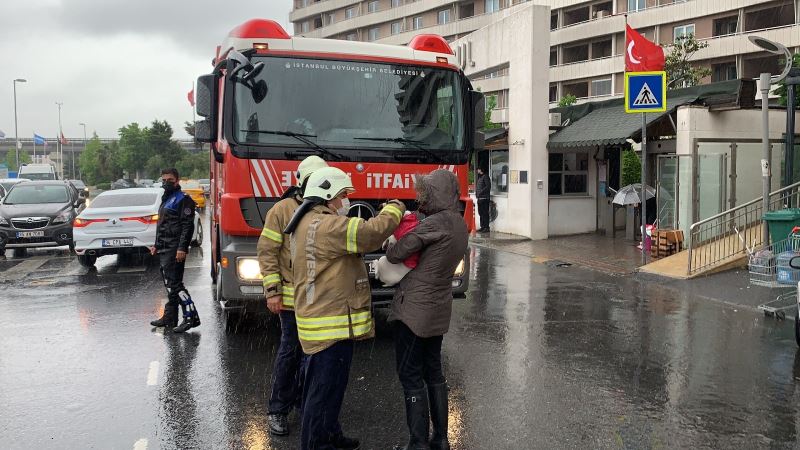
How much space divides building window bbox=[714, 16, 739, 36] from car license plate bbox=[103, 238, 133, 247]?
40.9 meters

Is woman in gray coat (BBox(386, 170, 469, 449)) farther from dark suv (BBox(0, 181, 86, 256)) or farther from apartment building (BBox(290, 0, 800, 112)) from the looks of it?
apartment building (BBox(290, 0, 800, 112))

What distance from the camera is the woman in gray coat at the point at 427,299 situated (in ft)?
13.9

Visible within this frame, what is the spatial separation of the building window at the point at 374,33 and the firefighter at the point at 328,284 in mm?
67951

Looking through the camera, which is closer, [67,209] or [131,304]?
[131,304]

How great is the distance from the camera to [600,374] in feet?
20.3

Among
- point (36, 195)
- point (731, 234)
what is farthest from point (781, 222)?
point (36, 195)

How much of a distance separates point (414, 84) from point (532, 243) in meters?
10.2

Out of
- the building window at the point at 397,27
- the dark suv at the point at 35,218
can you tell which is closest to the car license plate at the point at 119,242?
the dark suv at the point at 35,218

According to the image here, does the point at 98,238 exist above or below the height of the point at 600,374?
above

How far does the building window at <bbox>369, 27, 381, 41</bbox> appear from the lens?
70.1m

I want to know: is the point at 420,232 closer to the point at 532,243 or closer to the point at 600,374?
the point at 600,374

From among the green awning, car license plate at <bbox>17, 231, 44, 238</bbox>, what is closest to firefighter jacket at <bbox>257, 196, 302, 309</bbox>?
the green awning

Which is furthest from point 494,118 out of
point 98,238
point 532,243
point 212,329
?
point 212,329

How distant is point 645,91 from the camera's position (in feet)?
38.8
